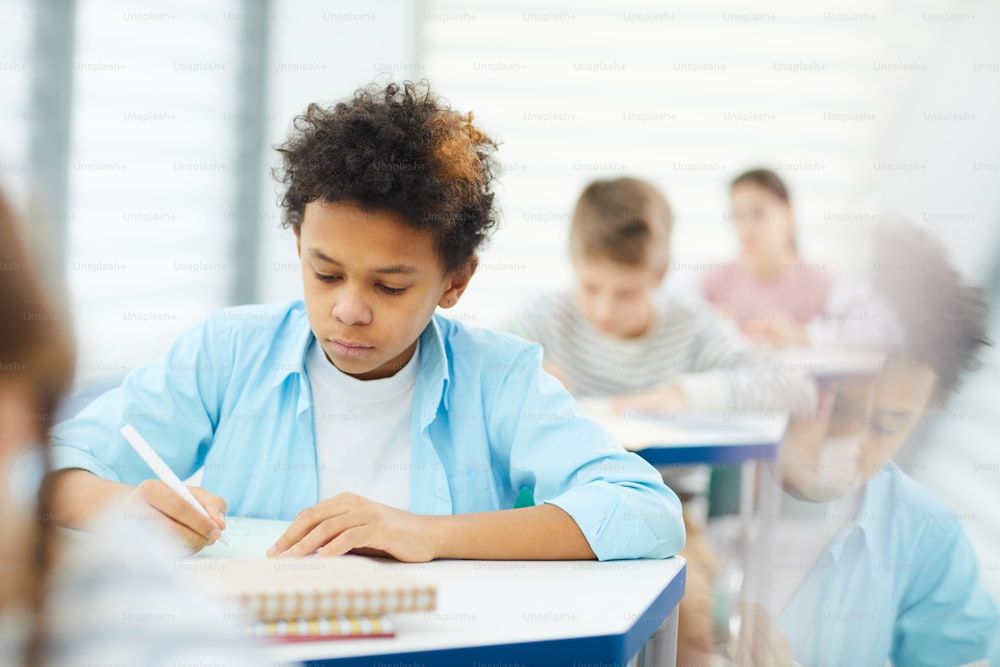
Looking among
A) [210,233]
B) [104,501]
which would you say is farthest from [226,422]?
[210,233]

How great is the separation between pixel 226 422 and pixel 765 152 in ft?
13.2

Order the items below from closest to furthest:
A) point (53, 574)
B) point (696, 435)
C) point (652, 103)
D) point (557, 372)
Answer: point (53, 574) < point (696, 435) < point (557, 372) < point (652, 103)

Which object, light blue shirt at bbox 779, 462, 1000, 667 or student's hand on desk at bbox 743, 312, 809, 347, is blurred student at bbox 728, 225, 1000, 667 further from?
student's hand on desk at bbox 743, 312, 809, 347

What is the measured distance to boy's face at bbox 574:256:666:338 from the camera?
9.65 feet

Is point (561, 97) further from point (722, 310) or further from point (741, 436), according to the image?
point (741, 436)

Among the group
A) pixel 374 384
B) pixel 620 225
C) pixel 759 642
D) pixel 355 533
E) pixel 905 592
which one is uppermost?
pixel 620 225

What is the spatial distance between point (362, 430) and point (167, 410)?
303mm

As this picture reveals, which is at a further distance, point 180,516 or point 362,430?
point 362,430

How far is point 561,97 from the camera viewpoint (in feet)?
16.5

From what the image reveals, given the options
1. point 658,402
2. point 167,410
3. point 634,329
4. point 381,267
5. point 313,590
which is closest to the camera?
point 313,590

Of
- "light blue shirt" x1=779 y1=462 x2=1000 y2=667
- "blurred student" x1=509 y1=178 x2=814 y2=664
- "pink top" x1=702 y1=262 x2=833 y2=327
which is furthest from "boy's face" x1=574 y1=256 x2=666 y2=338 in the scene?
"pink top" x1=702 y1=262 x2=833 y2=327

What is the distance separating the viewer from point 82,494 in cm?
138

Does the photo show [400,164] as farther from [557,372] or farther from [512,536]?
[557,372]

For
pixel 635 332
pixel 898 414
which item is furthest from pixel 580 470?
pixel 635 332
